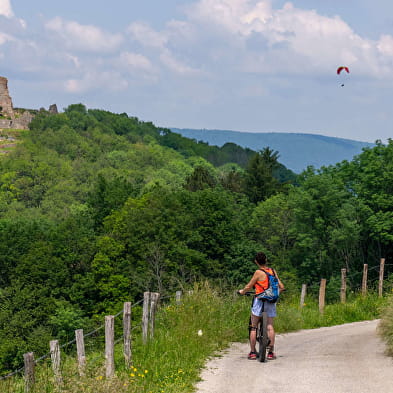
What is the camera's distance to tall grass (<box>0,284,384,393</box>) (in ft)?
27.2

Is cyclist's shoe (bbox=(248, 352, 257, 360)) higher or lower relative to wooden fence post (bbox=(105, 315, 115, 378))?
lower

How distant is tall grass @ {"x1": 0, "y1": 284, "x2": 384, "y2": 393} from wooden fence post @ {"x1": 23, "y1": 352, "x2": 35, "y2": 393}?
0.31 feet

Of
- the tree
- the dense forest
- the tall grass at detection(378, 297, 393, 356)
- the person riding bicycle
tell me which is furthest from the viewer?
the tree

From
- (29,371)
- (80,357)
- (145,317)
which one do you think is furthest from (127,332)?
(29,371)

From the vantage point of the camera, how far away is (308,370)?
973 centimetres

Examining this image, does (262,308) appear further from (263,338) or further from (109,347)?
(109,347)

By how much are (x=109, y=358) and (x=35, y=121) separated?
181154 millimetres

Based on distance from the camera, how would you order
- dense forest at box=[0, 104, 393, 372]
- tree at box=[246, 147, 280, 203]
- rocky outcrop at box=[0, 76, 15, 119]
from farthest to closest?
rocky outcrop at box=[0, 76, 15, 119] < tree at box=[246, 147, 280, 203] < dense forest at box=[0, 104, 393, 372]

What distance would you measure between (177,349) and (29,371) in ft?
9.73

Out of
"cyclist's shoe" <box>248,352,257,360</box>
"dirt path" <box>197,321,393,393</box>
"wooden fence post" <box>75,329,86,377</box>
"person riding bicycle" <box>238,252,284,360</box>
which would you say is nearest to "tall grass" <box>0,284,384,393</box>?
"wooden fence post" <box>75,329,86,377</box>

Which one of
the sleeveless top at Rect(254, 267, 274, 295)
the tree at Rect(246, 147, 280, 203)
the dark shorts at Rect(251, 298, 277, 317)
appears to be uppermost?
the tree at Rect(246, 147, 280, 203)

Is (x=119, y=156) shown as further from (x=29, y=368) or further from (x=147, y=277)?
(x=29, y=368)

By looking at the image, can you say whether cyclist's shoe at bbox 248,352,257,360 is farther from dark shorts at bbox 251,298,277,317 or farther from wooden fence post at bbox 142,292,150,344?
wooden fence post at bbox 142,292,150,344

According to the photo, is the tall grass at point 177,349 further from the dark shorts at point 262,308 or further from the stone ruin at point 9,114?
the stone ruin at point 9,114
